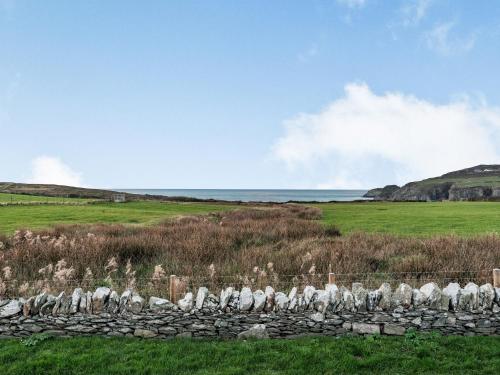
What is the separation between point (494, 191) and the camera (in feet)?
416

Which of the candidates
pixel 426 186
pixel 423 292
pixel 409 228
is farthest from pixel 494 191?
pixel 423 292

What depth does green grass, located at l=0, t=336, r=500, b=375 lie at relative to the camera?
6609 mm

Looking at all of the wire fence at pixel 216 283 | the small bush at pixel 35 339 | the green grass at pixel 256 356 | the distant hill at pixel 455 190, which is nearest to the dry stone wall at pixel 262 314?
the small bush at pixel 35 339

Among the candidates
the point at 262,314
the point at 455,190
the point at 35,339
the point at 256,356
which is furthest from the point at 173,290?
the point at 455,190

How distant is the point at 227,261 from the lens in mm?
14812

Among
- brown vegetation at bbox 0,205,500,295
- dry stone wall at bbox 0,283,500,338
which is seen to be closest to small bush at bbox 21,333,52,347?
dry stone wall at bbox 0,283,500,338

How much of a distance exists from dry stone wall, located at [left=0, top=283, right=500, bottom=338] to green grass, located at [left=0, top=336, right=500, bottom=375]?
0.49 meters

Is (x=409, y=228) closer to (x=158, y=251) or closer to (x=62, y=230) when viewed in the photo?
(x=158, y=251)

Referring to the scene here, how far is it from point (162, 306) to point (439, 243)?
12.3 m

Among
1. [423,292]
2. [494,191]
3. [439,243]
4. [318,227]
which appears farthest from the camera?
[494,191]

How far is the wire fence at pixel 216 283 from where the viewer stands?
1025 centimetres

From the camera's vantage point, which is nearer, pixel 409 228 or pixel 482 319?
pixel 482 319

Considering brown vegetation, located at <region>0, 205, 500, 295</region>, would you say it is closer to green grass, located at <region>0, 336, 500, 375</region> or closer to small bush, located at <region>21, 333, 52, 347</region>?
small bush, located at <region>21, 333, 52, 347</region>

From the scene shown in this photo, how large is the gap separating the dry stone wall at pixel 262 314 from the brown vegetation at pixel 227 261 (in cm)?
157
